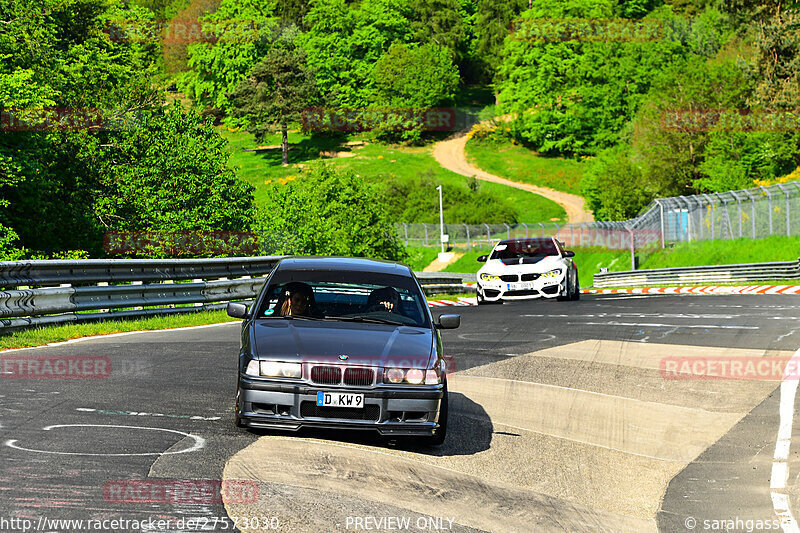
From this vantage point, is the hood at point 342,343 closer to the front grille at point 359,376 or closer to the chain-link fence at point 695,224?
the front grille at point 359,376

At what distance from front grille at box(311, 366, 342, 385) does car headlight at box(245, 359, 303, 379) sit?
0.32 feet

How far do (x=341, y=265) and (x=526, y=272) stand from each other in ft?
47.9

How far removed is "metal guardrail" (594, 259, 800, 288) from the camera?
36250mm

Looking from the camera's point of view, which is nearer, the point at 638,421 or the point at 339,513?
the point at 339,513

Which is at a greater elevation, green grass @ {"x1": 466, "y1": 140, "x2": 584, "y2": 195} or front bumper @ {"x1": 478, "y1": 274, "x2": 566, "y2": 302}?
front bumper @ {"x1": 478, "y1": 274, "x2": 566, "y2": 302}

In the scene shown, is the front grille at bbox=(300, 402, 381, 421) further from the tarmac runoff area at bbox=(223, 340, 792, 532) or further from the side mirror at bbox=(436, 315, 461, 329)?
the side mirror at bbox=(436, 315, 461, 329)

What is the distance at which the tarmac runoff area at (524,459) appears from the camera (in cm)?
564

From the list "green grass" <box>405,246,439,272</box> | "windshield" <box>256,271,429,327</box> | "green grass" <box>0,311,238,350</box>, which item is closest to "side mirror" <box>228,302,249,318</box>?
"windshield" <box>256,271,429,327</box>

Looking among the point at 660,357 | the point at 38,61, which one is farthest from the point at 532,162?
the point at 660,357

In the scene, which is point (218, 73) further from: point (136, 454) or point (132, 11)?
point (136, 454)

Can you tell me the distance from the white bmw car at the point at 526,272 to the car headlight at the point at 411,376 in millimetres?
16022

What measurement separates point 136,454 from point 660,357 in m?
8.21

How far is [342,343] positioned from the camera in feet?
23.7

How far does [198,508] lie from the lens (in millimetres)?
5125
